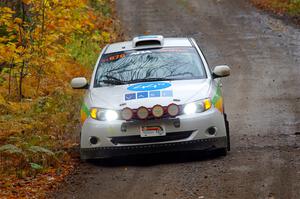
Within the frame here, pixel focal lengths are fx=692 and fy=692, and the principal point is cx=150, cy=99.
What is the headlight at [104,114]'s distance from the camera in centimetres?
990

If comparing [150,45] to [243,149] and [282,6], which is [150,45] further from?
[282,6]

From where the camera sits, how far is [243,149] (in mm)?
10602

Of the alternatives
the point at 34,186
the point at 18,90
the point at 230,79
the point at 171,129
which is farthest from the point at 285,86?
the point at 34,186

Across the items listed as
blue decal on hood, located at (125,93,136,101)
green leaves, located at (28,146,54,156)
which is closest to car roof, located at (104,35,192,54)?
blue decal on hood, located at (125,93,136,101)

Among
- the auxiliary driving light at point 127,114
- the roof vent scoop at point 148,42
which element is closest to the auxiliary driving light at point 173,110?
the auxiliary driving light at point 127,114

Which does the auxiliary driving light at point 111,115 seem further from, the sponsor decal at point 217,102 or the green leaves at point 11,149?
the sponsor decal at point 217,102

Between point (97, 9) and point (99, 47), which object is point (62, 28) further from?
point (97, 9)

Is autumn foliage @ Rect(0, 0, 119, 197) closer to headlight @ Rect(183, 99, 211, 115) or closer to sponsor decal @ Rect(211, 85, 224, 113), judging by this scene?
headlight @ Rect(183, 99, 211, 115)

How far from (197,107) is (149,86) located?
0.92m

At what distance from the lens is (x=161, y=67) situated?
11133mm

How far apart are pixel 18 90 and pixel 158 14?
1811cm

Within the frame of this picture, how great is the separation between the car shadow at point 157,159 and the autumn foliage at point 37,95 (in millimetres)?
618

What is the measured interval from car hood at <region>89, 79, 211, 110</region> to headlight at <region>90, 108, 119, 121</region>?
7cm

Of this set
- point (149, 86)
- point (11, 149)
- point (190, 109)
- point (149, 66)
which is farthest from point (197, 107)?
point (11, 149)
